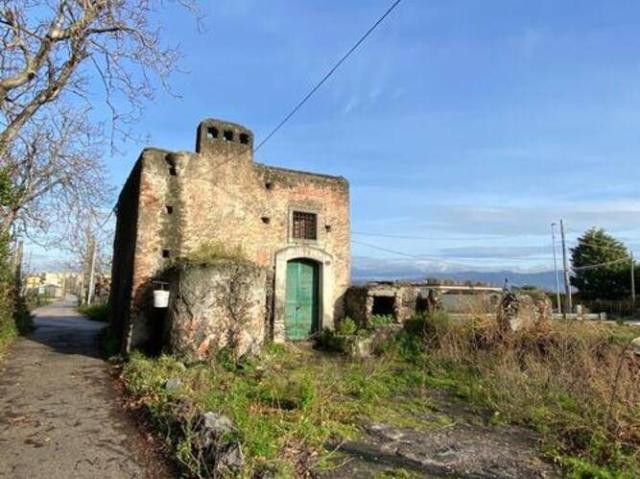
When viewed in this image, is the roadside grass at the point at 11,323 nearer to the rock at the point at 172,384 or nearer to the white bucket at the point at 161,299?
the white bucket at the point at 161,299

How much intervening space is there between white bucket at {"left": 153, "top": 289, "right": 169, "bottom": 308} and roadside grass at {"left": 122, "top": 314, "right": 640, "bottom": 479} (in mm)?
1129

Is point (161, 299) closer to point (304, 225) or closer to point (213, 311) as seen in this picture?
point (213, 311)

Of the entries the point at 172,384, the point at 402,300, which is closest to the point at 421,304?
the point at 402,300

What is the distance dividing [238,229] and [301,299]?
2686 millimetres

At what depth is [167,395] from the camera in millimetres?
7320

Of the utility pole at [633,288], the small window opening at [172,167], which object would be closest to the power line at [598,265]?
the utility pole at [633,288]

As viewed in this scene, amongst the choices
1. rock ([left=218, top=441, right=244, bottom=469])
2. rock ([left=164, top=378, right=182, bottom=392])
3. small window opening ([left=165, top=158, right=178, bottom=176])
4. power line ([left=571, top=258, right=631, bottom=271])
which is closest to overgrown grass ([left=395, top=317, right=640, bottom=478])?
rock ([left=218, top=441, right=244, bottom=469])

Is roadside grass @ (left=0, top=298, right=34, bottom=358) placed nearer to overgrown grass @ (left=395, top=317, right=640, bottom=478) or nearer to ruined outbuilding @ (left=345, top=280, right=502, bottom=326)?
ruined outbuilding @ (left=345, top=280, right=502, bottom=326)

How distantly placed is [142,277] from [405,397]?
6746mm

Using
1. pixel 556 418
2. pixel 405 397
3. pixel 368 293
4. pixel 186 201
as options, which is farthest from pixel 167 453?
pixel 368 293

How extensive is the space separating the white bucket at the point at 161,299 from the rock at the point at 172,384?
2.86m

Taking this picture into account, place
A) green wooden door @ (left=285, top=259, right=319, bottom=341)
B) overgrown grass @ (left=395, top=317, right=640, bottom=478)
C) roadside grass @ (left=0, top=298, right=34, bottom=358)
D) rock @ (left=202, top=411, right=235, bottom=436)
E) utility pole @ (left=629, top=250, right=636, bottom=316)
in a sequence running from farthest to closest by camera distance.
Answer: utility pole @ (left=629, top=250, right=636, bottom=316) < green wooden door @ (left=285, top=259, right=319, bottom=341) < roadside grass @ (left=0, top=298, right=34, bottom=358) < overgrown grass @ (left=395, top=317, right=640, bottom=478) < rock @ (left=202, top=411, right=235, bottom=436)

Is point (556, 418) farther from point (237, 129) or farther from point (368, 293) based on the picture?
point (237, 129)

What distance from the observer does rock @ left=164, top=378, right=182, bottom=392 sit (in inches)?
299
